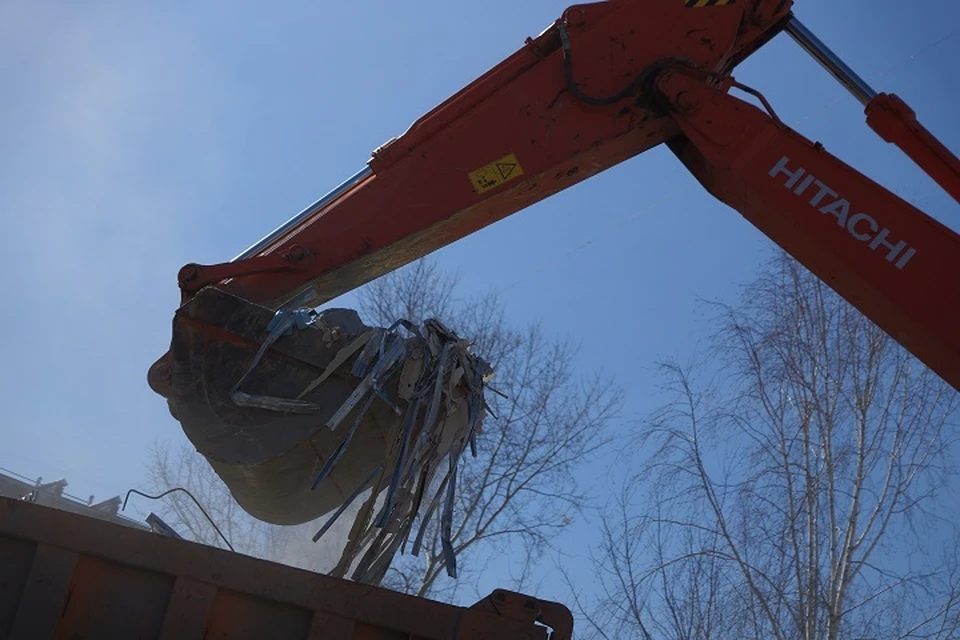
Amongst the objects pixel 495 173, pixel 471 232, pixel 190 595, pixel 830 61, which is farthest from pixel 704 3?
pixel 190 595

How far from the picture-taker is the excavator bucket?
496 centimetres

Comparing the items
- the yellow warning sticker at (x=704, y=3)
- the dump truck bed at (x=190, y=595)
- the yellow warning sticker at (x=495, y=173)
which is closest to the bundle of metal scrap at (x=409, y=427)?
the dump truck bed at (x=190, y=595)

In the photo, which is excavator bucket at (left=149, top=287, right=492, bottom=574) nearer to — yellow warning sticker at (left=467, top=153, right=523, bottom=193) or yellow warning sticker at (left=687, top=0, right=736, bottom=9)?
Result: yellow warning sticker at (left=467, top=153, right=523, bottom=193)

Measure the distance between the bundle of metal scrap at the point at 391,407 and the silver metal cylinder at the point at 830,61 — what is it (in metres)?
2.42

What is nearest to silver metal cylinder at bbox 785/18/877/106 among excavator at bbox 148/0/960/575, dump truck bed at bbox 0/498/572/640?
excavator at bbox 148/0/960/575

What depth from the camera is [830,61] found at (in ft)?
18.9

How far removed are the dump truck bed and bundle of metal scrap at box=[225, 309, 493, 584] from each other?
2.33 feet

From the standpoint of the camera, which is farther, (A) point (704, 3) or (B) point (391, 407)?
(A) point (704, 3)

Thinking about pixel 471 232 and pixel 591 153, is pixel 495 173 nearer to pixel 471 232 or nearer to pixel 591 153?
pixel 471 232

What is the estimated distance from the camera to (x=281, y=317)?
517cm

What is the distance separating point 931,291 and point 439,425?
235 cm

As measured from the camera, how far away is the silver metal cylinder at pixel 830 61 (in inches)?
223

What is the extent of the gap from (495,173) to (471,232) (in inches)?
15.4

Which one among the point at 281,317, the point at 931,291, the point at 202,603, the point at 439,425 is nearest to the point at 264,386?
the point at 281,317
